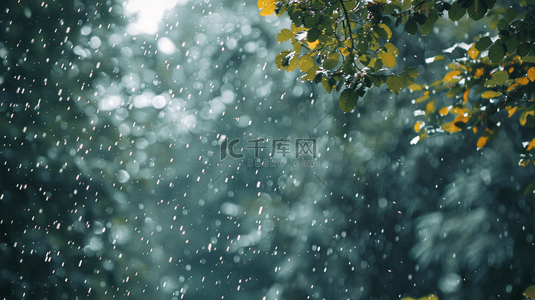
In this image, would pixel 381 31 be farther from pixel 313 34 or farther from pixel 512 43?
pixel 512 43

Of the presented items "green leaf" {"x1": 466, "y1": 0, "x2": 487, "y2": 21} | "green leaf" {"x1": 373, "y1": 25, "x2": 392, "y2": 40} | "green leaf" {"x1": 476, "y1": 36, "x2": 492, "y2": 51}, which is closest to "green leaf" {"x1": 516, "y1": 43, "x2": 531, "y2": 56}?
"green leaf" {"x1": 476, "y1": 36, "x2": 492, "y2": 51}

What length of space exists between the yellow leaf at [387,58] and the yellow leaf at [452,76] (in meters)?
0.70

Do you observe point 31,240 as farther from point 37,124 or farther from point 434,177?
point 434,177

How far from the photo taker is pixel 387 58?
1.31 metres

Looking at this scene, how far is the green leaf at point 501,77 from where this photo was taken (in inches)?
54.6

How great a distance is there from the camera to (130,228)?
7.40m

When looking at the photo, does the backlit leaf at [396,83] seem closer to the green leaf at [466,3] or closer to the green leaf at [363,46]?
the green leaf at [363,46]

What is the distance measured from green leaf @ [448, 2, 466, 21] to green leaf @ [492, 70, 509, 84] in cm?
34

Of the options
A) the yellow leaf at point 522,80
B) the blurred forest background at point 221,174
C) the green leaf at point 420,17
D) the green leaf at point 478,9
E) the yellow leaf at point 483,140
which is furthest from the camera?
the blurred forest background at point 221,174

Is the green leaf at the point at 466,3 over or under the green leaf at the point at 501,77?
over

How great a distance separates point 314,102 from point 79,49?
4051mm

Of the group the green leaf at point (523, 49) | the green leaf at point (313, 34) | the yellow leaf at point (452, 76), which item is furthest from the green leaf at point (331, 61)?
the yellow leaf at point (452, 76)

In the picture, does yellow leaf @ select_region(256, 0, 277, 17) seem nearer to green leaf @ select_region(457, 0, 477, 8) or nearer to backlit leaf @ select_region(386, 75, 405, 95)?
backlit leaf @ select_region(386, 75, 405, 95)

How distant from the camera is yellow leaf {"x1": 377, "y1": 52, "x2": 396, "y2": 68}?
130 centimetres
